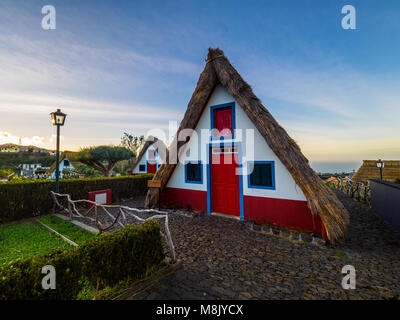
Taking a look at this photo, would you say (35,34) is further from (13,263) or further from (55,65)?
(13,263)

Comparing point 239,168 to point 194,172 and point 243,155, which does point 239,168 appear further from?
point 194,172

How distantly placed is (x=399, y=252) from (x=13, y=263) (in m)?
7.49

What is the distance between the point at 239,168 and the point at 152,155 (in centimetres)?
1777

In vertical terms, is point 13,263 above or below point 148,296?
above

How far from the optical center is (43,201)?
7.91 metres

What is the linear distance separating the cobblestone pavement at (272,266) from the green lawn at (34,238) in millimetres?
3288

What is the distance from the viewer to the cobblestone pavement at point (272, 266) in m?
2.71

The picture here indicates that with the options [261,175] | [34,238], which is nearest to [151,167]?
[34,238]

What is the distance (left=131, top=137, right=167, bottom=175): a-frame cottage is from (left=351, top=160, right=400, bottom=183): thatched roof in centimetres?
2084

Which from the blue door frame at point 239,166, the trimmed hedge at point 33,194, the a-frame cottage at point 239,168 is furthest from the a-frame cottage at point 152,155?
the blue door frame at point 239,166

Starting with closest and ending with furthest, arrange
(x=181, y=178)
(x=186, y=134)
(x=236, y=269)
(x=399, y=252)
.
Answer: (x=236, y=269)
(x=399, y=252)
(x=186, y=134)
(x=181, y=178)

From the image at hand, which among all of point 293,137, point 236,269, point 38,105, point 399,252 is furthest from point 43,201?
point 399,252
